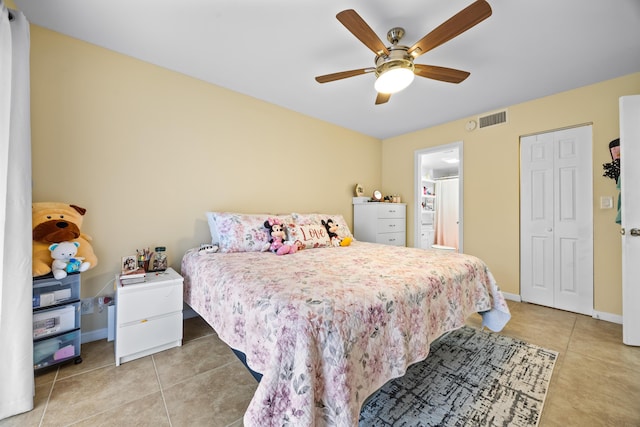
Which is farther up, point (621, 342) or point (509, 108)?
point (509, 108)

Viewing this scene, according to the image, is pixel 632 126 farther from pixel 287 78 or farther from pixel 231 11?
pixel 231 11

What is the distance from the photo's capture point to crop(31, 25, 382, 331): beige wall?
1976mm

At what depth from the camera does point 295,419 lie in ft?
2.92

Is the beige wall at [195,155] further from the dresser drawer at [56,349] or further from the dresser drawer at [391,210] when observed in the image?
the dresser drawer at [391,210]

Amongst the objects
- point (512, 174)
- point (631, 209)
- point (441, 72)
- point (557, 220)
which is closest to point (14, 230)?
point (441, 72)

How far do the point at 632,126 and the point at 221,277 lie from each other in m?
3.45

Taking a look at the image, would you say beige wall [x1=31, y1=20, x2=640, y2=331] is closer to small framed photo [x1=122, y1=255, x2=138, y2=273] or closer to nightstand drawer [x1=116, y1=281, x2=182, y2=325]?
small framed photo [x1=122, y1=255, x2=138, y2=273]

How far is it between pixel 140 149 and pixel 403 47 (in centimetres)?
239

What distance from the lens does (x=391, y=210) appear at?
4027 millimetres

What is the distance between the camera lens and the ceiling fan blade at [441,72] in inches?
74.2

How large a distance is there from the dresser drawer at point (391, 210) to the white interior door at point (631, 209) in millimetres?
2377

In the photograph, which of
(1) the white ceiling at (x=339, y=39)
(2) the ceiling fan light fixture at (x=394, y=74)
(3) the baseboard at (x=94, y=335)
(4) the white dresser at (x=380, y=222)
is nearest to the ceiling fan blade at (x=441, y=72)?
(2) the ceiling fan light fixture at (x=394, y=74)

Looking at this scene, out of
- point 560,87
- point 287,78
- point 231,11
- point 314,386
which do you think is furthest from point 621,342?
point 231,11

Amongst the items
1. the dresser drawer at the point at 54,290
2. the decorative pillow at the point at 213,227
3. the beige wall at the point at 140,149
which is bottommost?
the dresser drawer at the point at 54,290
